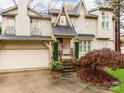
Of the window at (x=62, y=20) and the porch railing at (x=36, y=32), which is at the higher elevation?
the window at (x=62, y=20)

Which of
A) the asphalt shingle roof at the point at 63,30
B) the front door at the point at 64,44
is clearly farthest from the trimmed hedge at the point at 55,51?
the front door at the point at 64,44

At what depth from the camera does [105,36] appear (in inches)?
977

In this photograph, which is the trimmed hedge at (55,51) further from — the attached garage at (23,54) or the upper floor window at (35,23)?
the upper floor window at (35,23)

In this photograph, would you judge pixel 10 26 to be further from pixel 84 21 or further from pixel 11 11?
pixel 84 21

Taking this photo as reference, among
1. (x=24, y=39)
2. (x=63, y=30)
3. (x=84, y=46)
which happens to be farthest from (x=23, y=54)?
(x=84, y=46)

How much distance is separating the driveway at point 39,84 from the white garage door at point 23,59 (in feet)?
5.04

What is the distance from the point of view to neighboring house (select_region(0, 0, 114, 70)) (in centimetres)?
2042

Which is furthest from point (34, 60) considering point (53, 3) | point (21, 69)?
point (53, 3)

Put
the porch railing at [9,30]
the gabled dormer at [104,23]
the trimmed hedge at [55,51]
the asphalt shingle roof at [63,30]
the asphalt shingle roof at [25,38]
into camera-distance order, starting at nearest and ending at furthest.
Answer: the asphalt shingle roof at [25,38] < the porch railing at [9,30] < the trimmed hedge at [55,51] < the asphalt shingle roof at [63,30] < the gabled dormer at [104,23]

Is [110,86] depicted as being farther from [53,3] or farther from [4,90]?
[53,3]

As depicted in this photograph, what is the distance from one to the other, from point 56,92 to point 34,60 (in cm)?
811

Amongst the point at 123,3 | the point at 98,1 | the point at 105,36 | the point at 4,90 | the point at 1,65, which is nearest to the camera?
the point at 4,90

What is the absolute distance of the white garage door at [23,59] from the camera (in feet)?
65.6

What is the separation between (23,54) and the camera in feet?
68.2
